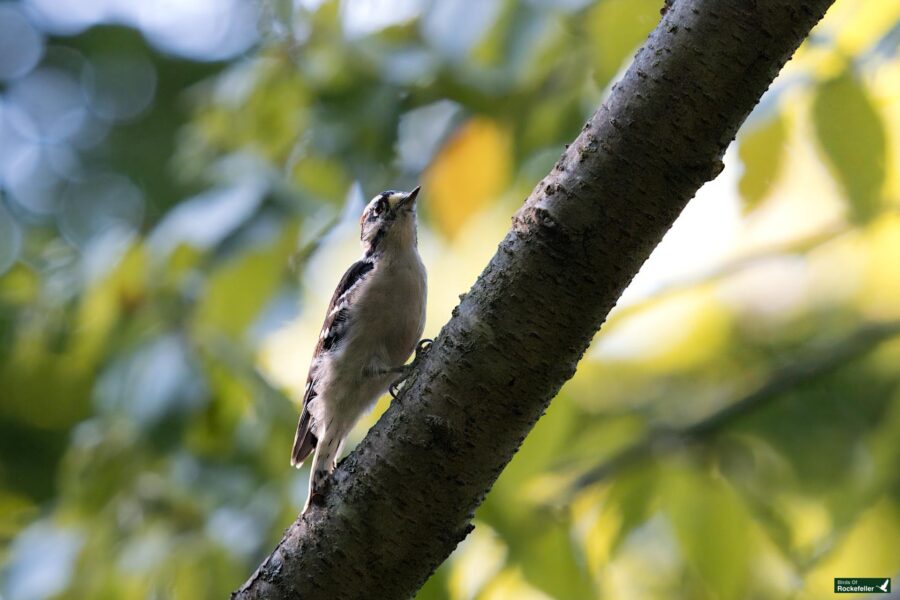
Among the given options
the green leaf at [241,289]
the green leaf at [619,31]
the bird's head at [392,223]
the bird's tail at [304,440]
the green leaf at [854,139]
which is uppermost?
the bird's head at [392,223]

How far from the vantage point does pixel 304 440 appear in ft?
13.3

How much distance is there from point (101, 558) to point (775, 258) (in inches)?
112

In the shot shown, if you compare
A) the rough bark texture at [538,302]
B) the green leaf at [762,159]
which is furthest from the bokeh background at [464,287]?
the rough bark texture at [538,302]

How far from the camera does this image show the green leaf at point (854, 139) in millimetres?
2898

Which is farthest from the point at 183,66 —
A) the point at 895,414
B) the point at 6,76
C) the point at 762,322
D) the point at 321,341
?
the point at 895,414

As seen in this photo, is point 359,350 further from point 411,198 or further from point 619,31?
point 619,31

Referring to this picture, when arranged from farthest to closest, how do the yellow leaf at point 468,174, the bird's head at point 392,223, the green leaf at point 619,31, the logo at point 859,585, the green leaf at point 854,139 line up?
1. the bird's head at point 392,223
2. the yellow leaf at point 468,174
3. the logo at point 859,585
4. the green leaf at point 619,31
5. the green leaf at point 854,139

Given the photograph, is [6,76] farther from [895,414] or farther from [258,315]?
[895,414]

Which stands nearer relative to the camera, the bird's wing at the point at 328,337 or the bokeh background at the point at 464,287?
the bokeh background at the point at 464,287

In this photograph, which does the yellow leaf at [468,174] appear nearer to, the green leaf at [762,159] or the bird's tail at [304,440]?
the green leaf at [762,159]

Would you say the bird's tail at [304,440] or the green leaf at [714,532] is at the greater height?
the bird's tail at [304,440]

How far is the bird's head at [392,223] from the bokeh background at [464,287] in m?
0.15

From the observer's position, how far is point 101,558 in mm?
3613

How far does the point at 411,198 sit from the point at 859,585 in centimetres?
256
